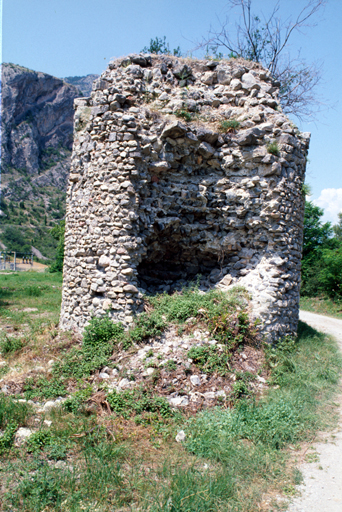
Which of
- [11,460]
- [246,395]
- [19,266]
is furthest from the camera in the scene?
[19,266]

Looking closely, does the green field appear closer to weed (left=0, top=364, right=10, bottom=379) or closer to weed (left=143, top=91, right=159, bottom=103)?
weed (left=0, top=364, right=10, bottom=379)

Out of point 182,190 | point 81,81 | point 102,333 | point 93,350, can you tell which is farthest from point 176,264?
point 81,81

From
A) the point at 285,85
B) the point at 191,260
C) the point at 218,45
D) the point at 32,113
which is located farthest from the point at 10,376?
the point at 32,113

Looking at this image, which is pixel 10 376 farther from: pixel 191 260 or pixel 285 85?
pixel 285 85

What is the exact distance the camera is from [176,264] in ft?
27.0

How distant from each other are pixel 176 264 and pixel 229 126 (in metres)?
3.37

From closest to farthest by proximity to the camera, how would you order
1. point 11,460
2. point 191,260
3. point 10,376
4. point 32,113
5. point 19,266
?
point 11,460 → point 10,376 → point 191,260 → point 19,266 → point 32,113

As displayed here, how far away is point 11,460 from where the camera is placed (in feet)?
12.0

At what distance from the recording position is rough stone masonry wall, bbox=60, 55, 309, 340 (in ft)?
22.0

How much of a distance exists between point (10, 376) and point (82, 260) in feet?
8.57

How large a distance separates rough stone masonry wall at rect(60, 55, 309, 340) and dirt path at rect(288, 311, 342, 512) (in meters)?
2.52

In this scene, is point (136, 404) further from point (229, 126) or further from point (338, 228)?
point (338, 228)

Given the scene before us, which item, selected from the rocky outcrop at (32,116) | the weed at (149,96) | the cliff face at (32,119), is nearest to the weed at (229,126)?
the weed at (149,96)

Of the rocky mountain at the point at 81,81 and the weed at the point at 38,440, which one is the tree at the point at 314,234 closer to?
the weed at the point at 38,440
